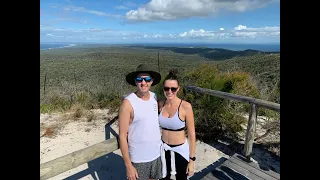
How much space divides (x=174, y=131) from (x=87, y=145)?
349cm

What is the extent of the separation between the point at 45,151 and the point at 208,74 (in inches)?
164

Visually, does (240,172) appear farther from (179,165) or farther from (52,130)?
(52,130)

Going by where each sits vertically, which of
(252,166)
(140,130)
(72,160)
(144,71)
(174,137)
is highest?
(144,71)

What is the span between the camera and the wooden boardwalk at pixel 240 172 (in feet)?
11.0

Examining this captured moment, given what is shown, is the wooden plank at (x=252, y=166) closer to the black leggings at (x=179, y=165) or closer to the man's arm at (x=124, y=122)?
the black leggings at (x=179, y=165)

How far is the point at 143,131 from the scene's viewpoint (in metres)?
2.00

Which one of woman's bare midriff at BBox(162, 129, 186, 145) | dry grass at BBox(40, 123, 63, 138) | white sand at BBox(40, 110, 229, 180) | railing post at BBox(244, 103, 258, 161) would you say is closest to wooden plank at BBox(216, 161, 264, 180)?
railing post at BBox(244, 103, 258, 161)

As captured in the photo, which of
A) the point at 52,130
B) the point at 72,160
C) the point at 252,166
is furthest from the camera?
the point at 52,130

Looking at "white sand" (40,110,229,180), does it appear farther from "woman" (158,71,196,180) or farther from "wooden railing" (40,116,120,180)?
"woman" (158,71,196,180)

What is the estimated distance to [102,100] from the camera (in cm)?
785

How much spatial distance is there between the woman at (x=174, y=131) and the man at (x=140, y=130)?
0.13m

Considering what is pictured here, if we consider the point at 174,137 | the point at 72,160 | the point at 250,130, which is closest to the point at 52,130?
the point at 72,160
